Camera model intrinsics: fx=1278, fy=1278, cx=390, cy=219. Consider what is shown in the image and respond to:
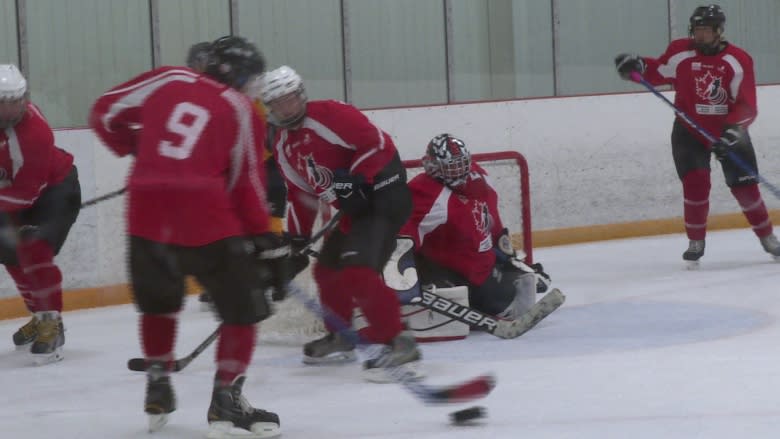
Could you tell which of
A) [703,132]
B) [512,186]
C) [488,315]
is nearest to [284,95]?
[488,315]

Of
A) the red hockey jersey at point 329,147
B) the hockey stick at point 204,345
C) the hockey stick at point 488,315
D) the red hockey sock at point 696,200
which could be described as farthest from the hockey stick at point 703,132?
the red hockey jersey at point 329,147

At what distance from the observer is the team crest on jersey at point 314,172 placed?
3.66 meters

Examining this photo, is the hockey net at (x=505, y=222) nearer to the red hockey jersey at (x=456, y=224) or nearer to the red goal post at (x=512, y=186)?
the red goal post at (x=512, y=186)

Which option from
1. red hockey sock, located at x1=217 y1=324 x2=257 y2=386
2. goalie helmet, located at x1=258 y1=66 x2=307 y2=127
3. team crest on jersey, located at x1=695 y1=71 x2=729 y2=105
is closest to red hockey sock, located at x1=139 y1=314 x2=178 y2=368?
red hockey sock, located at x1=217 y1=324 x2=257 y2=386

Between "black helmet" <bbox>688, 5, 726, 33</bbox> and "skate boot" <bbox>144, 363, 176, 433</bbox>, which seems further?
"black helmet" <bbox>688, 5, 726, 33</bbox>

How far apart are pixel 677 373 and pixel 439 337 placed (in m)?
1.00

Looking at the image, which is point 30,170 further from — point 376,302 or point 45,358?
point 376,302

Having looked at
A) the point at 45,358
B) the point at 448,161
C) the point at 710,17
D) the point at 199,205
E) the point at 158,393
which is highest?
the point at 710,17

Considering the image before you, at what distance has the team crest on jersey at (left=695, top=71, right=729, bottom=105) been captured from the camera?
592cm

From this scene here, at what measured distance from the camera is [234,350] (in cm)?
284

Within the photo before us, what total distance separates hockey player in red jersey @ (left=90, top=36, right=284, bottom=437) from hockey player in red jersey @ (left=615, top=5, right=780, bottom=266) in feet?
11.0

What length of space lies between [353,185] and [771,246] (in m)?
3.00

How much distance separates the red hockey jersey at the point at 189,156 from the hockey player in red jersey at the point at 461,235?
155 cm

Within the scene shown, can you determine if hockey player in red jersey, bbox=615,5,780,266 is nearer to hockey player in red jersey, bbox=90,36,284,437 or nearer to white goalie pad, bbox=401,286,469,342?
white goalie pad, bbox=401,286,469,342
